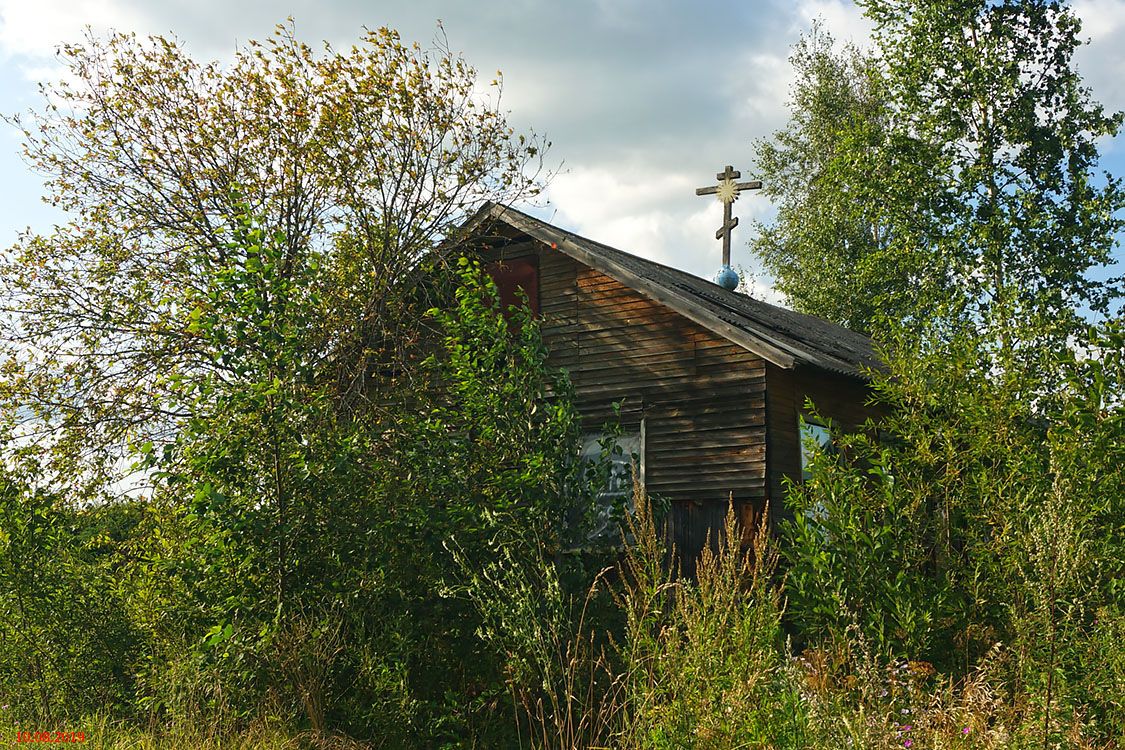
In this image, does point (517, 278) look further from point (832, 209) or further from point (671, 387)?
point (832, 209)

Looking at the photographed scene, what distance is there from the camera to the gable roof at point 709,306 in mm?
11312

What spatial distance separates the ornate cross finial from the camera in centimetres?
1916

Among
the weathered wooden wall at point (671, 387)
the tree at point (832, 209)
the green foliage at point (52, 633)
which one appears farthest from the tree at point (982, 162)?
the green foliage at point (52, 633)

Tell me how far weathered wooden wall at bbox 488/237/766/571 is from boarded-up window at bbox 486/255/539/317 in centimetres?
15

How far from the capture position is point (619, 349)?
42.3ft

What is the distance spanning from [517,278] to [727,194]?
697 centimetres

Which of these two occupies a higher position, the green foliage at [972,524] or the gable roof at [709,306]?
the gable roof at [709,306]

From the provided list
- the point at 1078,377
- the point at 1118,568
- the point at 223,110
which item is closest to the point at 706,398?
the point at 1078,377

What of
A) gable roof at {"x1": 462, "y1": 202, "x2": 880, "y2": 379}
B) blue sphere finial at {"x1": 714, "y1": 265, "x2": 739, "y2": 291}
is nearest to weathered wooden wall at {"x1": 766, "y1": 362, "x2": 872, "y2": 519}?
gable roof at {"x1": 462, "y1": 202, "x2": 880, "y2": 379}

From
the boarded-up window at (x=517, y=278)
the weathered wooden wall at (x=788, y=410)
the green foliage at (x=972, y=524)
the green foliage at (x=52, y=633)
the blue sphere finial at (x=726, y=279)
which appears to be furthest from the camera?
the blue sphere finial at (x=726, y=279)

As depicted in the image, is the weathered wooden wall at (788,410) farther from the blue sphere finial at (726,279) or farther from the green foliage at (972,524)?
the blue sphere finial at (726,279)

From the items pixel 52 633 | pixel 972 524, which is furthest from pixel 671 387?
pixel 52 633

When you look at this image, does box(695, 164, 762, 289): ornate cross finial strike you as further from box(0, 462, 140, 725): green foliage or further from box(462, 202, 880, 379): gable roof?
box(0, 462, 140, 725): green foliage

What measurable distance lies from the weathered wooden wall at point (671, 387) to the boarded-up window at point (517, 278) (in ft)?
0.50
